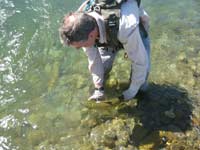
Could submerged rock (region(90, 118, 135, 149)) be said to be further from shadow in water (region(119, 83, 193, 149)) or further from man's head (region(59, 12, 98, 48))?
man's head (region(59, 12, 98, 48))

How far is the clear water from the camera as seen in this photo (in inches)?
198

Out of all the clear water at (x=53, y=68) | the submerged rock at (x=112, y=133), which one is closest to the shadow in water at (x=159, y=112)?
the submerged rock at (x=112, y=133)

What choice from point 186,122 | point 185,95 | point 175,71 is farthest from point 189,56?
point 186,122

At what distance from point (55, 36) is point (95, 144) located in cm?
277

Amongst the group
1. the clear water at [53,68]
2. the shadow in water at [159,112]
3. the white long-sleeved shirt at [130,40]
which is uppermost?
the white long-sleeved shirt at [130,40]

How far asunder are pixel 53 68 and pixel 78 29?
2.36 m

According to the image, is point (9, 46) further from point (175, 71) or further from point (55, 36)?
point (175, 71)

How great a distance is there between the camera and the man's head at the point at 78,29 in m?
3.82

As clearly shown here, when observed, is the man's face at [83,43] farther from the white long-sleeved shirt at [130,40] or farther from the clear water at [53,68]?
the clear water at [53,68]

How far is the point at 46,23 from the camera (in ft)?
23.7

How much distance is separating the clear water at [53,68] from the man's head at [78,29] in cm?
151

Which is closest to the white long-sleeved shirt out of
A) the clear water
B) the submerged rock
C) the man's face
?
the man's face

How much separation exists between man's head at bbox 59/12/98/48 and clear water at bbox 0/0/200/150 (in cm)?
151

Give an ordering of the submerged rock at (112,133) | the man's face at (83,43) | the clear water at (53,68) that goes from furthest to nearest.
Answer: the clear water at (53,68) → the submerged rock at (112,133) → the man's face at (83,43)
